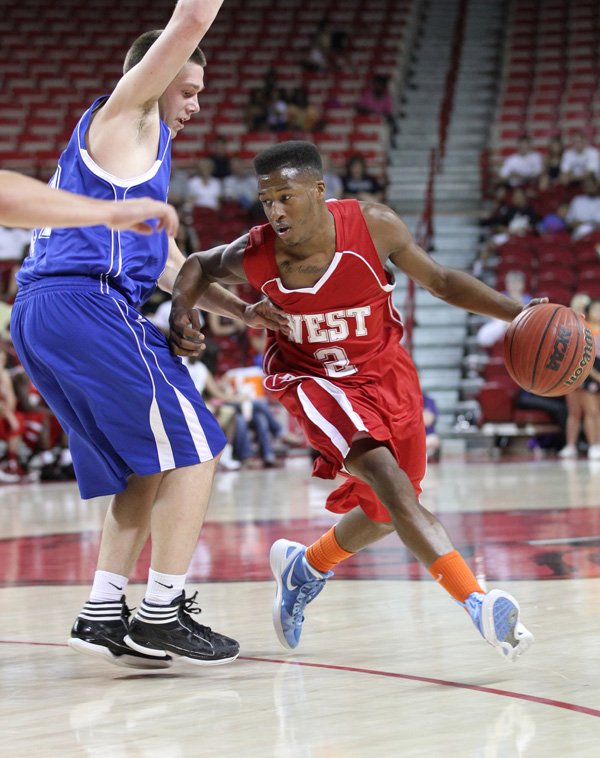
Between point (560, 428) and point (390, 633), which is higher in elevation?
point (390, 633)

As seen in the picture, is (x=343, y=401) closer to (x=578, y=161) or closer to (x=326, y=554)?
(x=326, y=554)

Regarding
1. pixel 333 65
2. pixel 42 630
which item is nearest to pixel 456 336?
pixel 333 65

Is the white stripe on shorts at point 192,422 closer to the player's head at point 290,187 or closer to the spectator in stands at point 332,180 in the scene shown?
the player's head at point 290,187

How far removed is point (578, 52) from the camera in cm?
1945

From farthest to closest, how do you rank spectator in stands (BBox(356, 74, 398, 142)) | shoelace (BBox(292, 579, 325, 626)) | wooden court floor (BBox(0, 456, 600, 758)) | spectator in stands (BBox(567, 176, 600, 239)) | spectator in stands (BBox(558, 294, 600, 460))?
spectator in stands (BBox(356, 74, 398, 142)) < spectator in stands (BBox(567, 176, 600, 239)) < spectator in stands (BBox(558, 294, 600, 460)) < shoelace (BBox(292, 579, 325, 626)) < wooden court floor (BBox(0, 456, 600, 758))

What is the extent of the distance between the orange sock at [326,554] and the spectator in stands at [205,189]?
40.3ft

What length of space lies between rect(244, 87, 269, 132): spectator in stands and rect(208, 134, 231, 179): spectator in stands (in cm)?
162

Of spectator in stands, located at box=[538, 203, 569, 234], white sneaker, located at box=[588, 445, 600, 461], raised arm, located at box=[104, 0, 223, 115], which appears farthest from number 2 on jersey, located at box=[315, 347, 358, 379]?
spectator in stands, located at box=[538, 203, 569, 234]

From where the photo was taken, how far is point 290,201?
369 centimetres

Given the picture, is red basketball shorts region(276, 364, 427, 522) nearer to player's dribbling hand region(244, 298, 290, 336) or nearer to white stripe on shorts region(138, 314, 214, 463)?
player's dribbling hand region(244, 298, 290, 336)

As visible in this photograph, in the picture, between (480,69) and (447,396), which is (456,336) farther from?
(480,69)

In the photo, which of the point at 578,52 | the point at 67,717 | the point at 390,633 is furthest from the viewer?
the point at 578,52

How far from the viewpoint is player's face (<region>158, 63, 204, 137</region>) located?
3.62 meters

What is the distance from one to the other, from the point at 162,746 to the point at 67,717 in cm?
40
